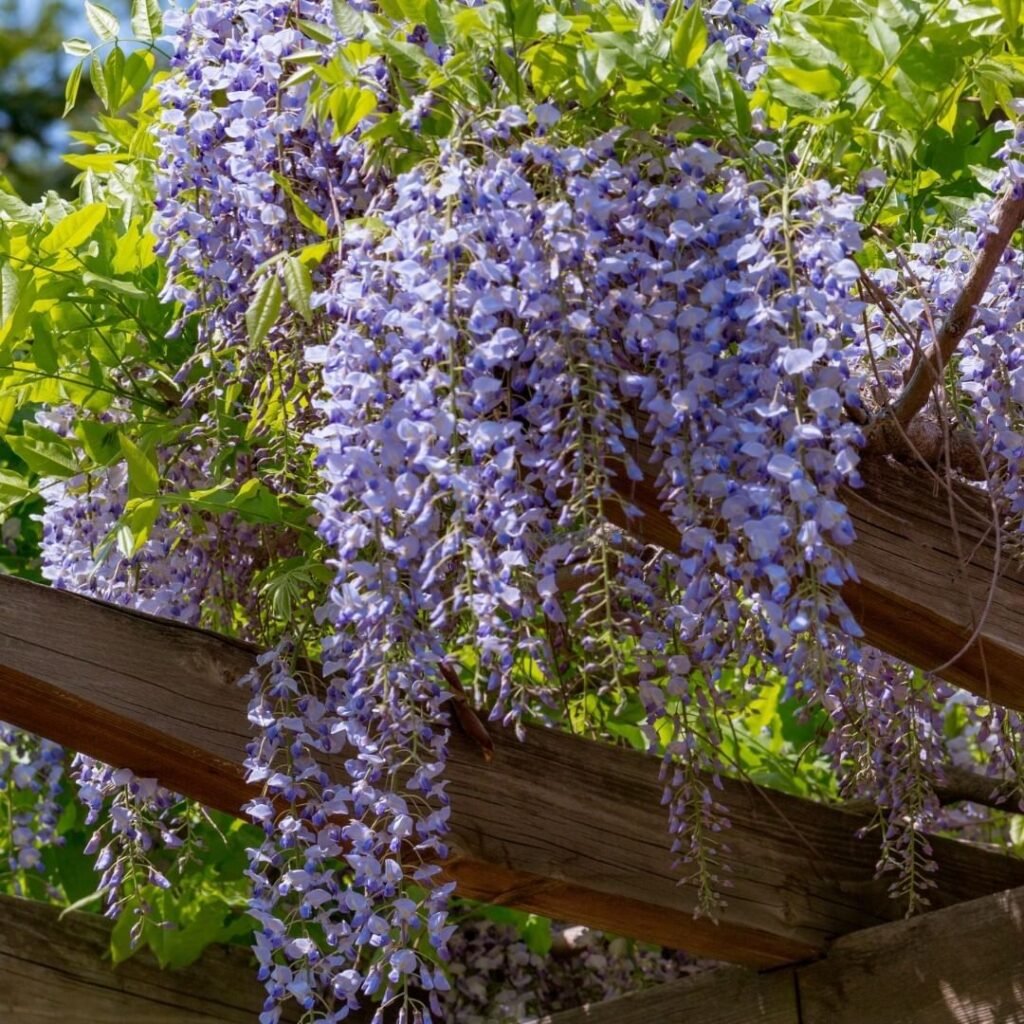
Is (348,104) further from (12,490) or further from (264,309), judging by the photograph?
(12,490)

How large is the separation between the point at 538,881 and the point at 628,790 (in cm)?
19

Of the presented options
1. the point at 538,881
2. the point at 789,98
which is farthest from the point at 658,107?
the point at 538,881

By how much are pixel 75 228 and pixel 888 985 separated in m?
1.37

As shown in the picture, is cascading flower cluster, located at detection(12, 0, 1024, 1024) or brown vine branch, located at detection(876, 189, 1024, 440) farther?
brown vine branch, located at detection(876, 189, 1024, 440)

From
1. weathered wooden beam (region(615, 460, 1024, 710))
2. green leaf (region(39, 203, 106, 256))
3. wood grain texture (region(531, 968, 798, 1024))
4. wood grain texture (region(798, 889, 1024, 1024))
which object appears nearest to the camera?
weathered wooden beam (region(615, 460, 1024, 710))

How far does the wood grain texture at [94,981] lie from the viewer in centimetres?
230

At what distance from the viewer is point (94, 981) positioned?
234 cm

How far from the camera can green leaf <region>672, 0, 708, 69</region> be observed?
4.09 feet

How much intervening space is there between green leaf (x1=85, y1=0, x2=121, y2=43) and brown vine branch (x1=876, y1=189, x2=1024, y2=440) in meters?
0.95

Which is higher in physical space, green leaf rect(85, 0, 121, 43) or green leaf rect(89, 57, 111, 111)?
green leaf rect(85, 0, 121, 43)

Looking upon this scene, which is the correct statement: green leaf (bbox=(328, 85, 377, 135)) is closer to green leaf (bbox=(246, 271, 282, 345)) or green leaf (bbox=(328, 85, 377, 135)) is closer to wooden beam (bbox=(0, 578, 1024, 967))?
green leaf (bbox=(246, 271, 282, 345))

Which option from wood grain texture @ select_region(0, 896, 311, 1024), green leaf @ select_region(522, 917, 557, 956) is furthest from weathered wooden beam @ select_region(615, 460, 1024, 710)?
wood grain texture @ select_region(0, 896, 311, 1024)

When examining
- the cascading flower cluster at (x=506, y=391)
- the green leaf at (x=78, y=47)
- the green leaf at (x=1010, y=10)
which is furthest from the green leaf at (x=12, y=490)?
the green leaf at (x=1010, y=10)

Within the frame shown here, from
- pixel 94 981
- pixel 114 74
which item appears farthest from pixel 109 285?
pixel 94 981
